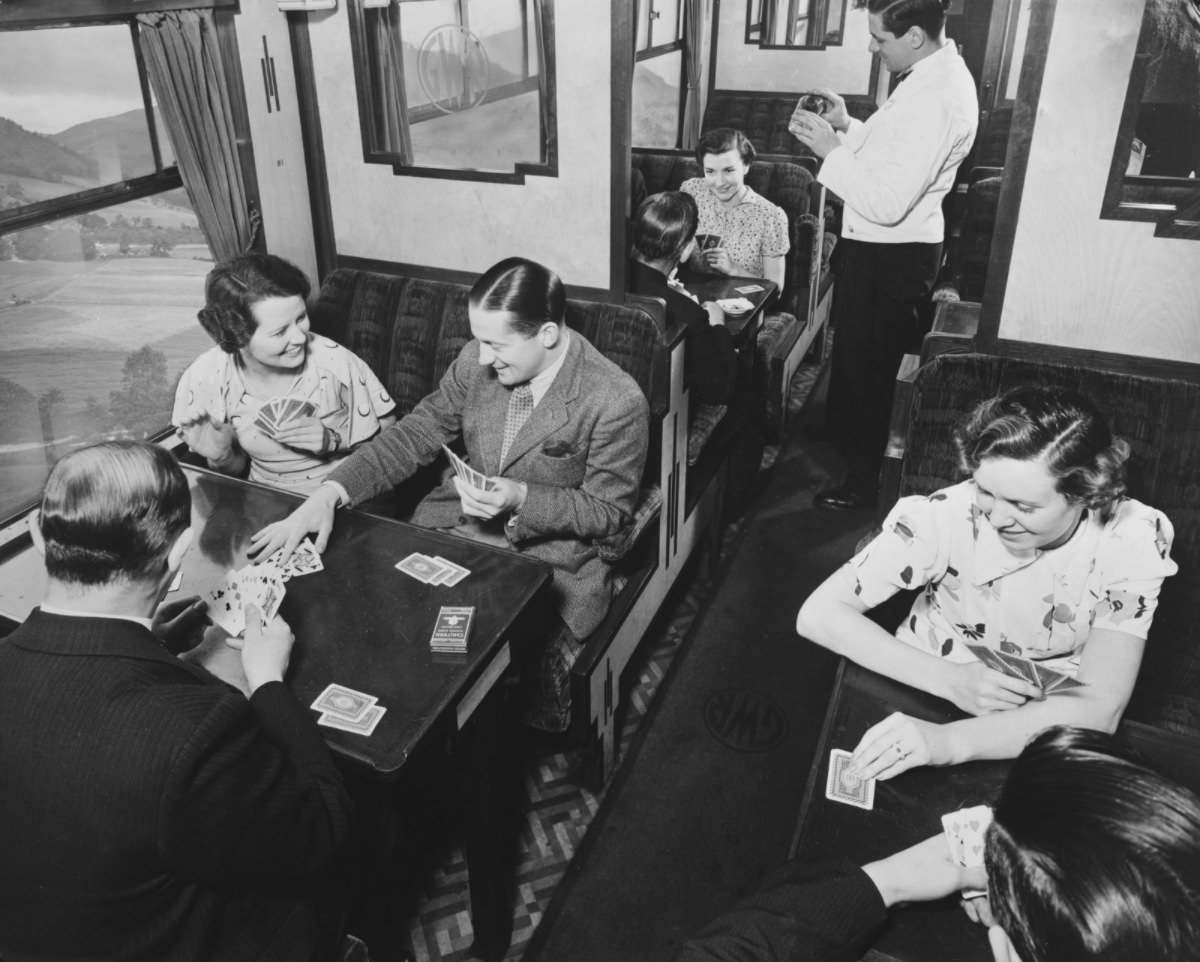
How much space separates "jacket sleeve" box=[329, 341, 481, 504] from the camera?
8.85 ft

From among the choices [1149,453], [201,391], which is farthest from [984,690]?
[201,391]

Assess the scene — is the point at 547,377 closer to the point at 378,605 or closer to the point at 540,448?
the point at 540,448

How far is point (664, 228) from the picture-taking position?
358 cm

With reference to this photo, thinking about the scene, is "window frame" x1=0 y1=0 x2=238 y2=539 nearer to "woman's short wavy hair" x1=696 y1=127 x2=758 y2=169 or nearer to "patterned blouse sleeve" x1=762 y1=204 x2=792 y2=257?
"woman's short wavy hair" x1=696 y1=127 x2=758 y2=169

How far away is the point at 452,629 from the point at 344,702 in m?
0.27

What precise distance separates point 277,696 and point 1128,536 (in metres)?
1.66

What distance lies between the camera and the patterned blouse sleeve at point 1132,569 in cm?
184

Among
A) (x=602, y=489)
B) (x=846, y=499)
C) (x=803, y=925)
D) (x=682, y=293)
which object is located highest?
(x=682, y=293)

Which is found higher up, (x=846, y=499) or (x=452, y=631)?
(x=452, y=631)

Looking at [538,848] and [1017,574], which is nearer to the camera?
[1017,574]

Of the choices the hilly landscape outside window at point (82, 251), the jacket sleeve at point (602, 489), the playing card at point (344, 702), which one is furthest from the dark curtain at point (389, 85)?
the playing card at point (344, 702)

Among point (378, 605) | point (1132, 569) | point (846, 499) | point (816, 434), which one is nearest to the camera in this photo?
point (1132, 569)

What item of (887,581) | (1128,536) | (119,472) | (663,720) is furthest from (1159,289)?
(119,472)

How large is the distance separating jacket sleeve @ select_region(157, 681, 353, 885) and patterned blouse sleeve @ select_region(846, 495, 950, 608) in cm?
113
